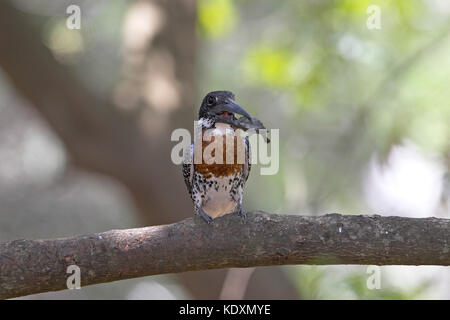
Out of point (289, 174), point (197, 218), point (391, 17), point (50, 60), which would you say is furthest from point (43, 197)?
point (197, 218)

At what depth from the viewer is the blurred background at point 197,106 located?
589cm

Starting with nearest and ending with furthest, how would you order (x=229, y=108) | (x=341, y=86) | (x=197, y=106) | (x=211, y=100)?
(x=229, y=108) < (x=211, y=100) < (x=197, y=106) < (x=341, y=86)

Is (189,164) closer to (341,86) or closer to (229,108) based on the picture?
(229,108)

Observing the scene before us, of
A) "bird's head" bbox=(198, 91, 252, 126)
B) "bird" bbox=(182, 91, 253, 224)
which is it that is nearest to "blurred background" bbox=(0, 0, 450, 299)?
"bird" bbox=(182, 91, 253, 224)

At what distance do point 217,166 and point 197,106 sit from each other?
2.83 metres

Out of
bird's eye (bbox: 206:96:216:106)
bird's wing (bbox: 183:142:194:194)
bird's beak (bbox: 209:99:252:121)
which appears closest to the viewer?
bird's beak (bbox: 209:99:252:121)

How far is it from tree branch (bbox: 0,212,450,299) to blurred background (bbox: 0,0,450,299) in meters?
1.78

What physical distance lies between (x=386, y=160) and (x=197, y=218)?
2258 millimetres

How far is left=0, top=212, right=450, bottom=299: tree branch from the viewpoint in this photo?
2.96m

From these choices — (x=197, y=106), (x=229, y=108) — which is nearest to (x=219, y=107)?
(x=229, y=108)

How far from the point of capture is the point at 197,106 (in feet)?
22.7

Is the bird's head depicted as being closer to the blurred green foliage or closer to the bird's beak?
the bird's beak

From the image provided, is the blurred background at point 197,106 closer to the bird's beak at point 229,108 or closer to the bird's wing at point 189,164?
the bird's wing at point 189,164

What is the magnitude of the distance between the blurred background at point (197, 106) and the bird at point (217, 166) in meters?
1.03
